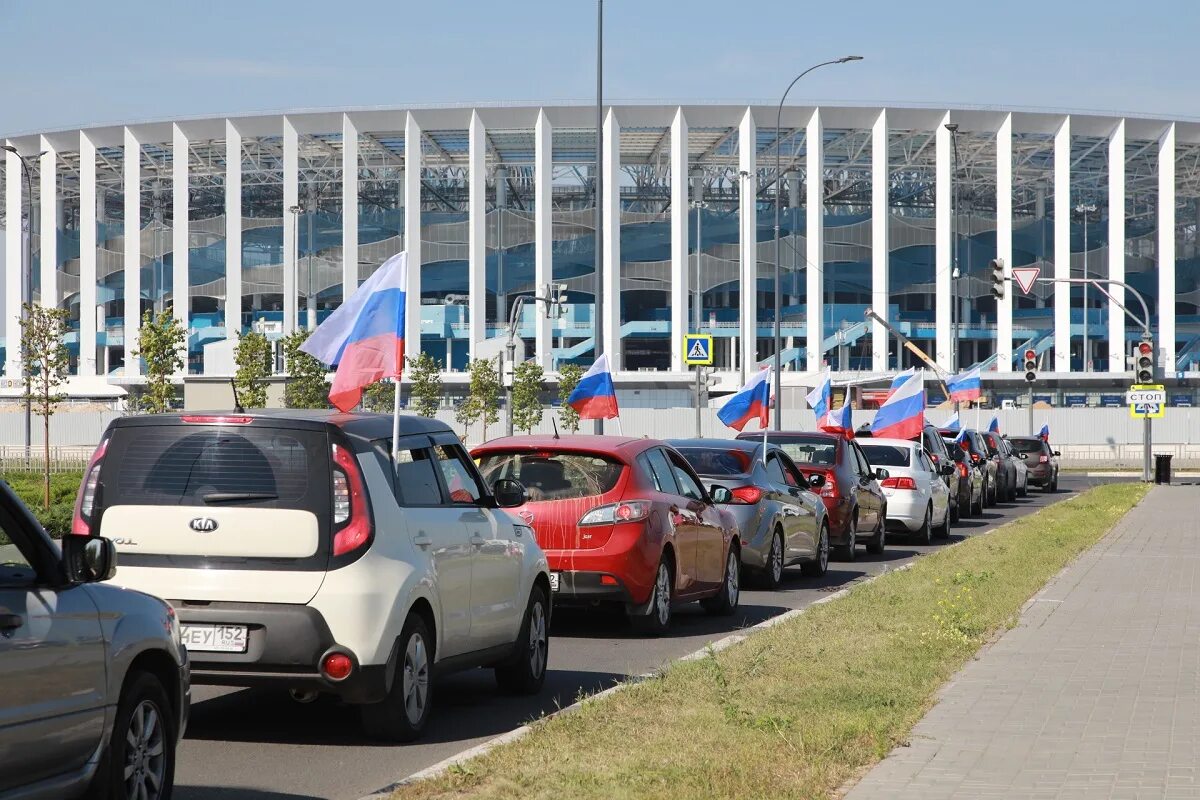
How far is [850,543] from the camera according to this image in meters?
20.9

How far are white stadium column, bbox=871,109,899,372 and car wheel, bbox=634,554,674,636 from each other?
6919cm

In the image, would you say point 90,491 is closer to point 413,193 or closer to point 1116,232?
point 413,193

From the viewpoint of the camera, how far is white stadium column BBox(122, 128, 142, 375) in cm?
8350

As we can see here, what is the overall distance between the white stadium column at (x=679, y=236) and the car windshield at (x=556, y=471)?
67.2 meters

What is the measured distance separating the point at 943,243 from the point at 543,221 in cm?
2044

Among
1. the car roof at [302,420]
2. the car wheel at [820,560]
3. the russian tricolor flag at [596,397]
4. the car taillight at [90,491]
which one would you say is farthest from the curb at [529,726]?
the russian tricolor flag at [596,397]

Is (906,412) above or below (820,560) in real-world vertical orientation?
above

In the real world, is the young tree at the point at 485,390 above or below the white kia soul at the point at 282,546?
above

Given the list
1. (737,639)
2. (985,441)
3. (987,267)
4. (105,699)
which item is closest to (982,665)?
(737,639)

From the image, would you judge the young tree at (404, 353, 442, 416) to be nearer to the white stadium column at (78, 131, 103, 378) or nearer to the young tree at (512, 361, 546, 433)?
the young tree at (512, 361, 546, 433)

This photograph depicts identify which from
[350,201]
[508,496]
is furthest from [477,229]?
[508,496]

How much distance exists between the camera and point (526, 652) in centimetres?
959

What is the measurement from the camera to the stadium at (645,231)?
3172 inches

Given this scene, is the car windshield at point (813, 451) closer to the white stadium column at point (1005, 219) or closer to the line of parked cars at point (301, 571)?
the line of parked cars at point (301, 571)
